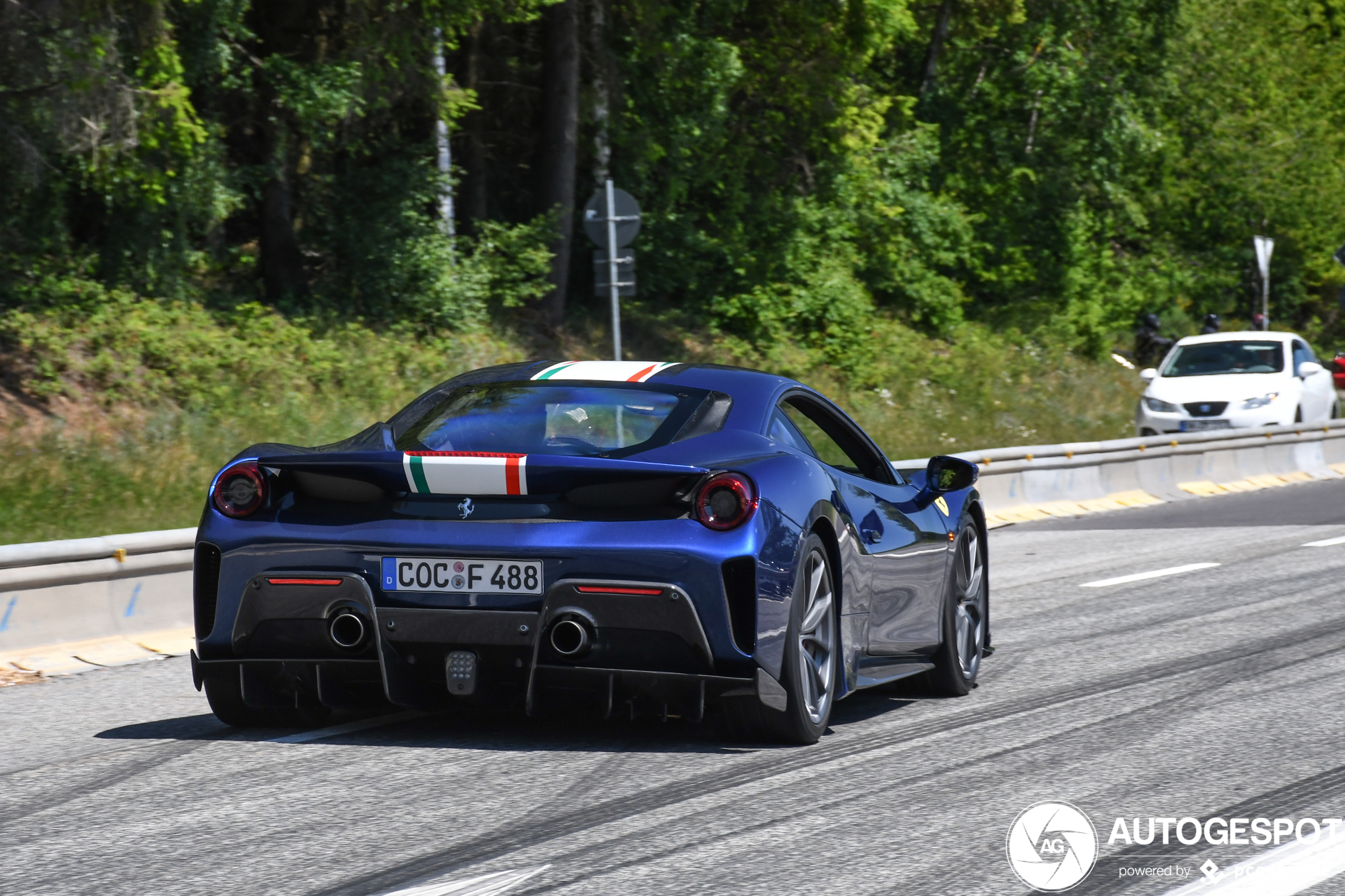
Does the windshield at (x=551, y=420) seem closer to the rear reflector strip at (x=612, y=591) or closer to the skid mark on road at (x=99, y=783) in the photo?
the rear reflector strip at (x=612, y=591)

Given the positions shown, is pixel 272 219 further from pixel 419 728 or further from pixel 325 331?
pixel 419 728

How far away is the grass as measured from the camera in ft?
46.3

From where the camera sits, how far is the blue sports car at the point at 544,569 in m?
5.44

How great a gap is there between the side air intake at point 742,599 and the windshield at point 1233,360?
19.9 metres

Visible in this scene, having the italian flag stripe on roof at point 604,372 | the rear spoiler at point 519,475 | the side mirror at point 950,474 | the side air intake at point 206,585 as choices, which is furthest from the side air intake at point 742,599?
the side mirror at point 950,474

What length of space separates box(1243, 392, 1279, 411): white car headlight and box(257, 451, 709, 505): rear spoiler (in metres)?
19.4

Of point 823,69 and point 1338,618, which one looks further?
point 823,69

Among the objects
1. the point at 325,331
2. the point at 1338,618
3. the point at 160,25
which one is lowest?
the point at 1338,618

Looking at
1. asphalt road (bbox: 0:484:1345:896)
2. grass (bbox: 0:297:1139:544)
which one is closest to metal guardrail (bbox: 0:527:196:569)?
asphalt road (bbox: 0:484:1345:896)

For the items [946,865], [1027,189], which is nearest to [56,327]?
[946,865]

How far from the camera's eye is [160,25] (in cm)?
1750

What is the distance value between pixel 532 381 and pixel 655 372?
0.43m

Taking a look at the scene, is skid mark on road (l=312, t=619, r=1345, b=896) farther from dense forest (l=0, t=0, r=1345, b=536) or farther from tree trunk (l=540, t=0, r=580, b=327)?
tree trunk (l=540, t=0, r=580, b=327)

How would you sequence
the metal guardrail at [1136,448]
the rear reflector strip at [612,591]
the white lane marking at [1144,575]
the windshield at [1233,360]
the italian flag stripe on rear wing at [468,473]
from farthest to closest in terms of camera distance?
1. the windshield at [1233,360]
2. the metal guardrail at [1136,448]
3. the white lane marking at [1144,575]
4. the italian flag stripe on rear wing at [468,473]
5. the rear reflector strip at [612,591]
